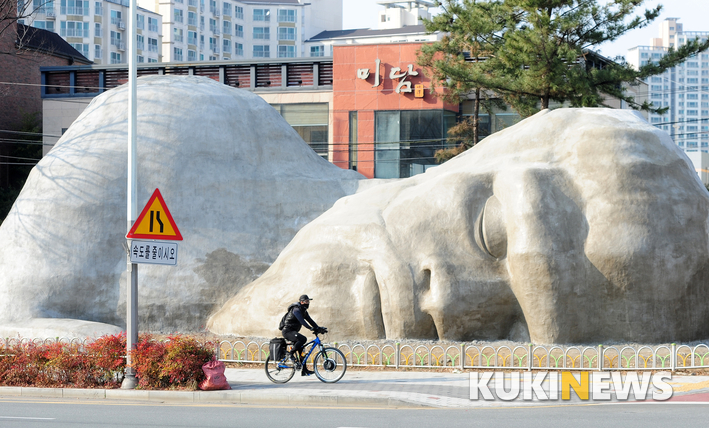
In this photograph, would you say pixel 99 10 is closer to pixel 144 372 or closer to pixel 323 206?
pixel 323 206

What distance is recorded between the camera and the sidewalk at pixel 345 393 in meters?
11.0

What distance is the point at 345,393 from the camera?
11227 millimetres

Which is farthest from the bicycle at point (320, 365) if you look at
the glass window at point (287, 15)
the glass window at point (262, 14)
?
the glass window at point (262, 14)

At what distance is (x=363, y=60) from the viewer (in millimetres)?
41500

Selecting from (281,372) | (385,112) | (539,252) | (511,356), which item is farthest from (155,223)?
(385,112)

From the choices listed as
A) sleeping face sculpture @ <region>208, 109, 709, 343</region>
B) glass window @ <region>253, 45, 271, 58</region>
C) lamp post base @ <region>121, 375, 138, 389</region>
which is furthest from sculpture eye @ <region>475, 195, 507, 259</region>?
glass window @ <region>253, 45, 271, 58</region>

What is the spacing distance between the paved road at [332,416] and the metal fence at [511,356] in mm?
2546

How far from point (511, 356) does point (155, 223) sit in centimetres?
604

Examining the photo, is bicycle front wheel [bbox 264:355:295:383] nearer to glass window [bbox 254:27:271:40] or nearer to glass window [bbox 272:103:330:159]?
glass window [bbox 272:103:330:159]

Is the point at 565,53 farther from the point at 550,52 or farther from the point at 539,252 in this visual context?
the point at 539,252

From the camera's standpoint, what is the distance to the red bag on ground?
1170 centimetres

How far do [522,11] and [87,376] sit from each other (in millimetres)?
20209

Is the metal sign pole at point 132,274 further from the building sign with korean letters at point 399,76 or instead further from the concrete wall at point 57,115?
the concrete wall at point 57,115

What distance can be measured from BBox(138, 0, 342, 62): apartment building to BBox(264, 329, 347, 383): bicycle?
79.5 metres
